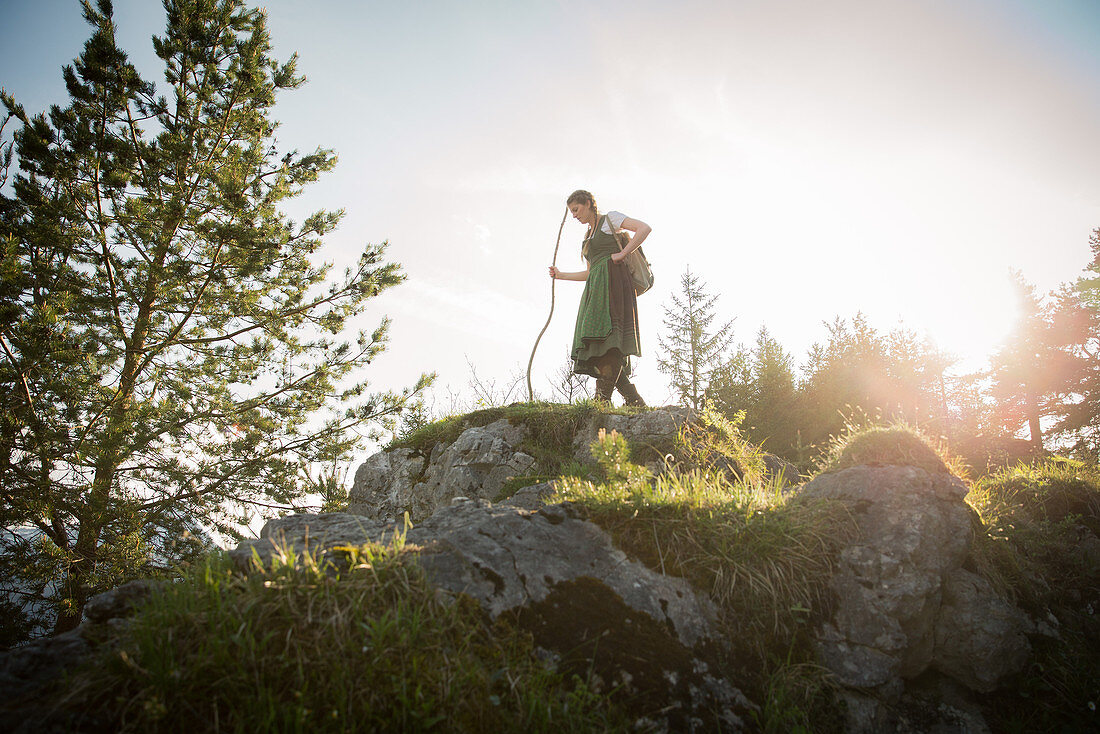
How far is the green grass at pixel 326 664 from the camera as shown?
62.6 inches

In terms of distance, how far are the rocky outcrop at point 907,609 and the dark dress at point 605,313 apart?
3289 millimetres

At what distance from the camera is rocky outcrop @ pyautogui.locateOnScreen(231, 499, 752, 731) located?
218 cm

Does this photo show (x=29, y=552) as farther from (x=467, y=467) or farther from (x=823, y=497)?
(x=823, y=497)

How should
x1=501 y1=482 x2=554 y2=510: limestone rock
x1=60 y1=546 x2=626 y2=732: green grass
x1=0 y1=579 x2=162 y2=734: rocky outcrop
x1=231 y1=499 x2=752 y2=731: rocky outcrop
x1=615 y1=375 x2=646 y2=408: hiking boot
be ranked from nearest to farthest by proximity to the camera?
1. x1=0 y1=579 x2=162 y2=734: rocky outcrop
2. x1=60 y1=546 x2=626 y2=732: green grass
3. x1=231 y1=499 x2=752 y2=731: rocky outcrop
4. x1=501 y1=482 x2=554 y2=510: limestone rock
5. x1=615 y1=375 x2=646 y2=408: hiking boot

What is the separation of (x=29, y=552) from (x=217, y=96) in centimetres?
627

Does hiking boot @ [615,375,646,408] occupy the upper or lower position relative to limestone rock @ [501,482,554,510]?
upper

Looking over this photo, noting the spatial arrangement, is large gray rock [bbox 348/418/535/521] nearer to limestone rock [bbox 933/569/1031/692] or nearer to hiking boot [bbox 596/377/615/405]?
hiking boot [bbox 596/377/615/405]

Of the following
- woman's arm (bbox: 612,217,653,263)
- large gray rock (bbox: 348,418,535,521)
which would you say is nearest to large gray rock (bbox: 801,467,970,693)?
large gray rock (bbox: 348,418,535,521)

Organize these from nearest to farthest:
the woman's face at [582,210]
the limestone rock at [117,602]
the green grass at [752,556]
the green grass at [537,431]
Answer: the limestone rock at [117,602] → the green grass at [752,556] → the green grass at [537,431] → the woman's face at [582,210]

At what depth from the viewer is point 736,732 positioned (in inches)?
84.9

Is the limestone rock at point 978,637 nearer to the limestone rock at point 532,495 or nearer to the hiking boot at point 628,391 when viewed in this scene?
the limestone rock at point 532,495

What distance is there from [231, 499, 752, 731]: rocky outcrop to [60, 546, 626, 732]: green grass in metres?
0.15

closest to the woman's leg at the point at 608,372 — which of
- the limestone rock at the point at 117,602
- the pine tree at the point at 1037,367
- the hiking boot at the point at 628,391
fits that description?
the hiking boot at the point at 628,391

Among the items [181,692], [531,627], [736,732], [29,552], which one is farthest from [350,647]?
[29,552]
